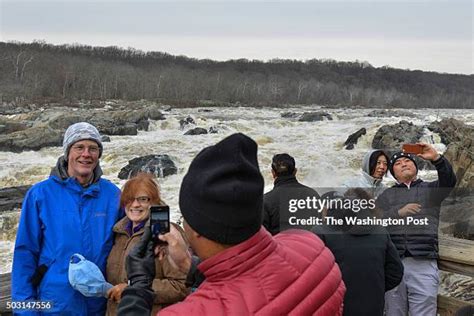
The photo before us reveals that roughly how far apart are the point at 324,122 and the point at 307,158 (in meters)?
14.8

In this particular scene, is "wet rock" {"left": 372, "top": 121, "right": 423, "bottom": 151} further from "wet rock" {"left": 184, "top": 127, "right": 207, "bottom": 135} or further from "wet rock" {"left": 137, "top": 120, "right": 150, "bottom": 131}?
"wet rock" {"left": 137, "top": 120, "right": 150, "bottom": 131}

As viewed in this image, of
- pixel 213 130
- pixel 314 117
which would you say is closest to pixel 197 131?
pixel 213 130

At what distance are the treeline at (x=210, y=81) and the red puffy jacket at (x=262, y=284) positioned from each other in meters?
49.0

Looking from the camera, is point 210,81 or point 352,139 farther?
point 210,81

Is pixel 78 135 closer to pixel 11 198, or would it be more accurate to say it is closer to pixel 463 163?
pixel 11 198

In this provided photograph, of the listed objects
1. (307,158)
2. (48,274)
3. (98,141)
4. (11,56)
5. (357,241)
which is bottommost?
(307,158)

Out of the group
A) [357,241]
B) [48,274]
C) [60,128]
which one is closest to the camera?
[48,274]

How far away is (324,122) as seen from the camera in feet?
116

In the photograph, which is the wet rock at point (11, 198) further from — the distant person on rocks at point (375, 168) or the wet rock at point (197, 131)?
the wet rock at point (197, 131)

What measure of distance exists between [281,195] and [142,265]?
2573 millimetres

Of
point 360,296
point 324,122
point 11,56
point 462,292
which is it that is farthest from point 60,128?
point 11,56

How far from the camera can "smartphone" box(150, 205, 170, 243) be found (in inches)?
71.0

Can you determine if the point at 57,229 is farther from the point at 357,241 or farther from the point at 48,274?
the point at 357,241

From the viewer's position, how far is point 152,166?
18.6 meters
